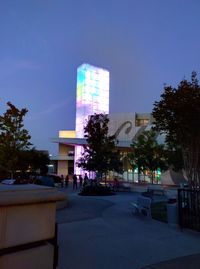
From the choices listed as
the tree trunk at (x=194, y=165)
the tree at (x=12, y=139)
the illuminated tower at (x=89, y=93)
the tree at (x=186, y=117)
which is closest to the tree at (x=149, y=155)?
the tree at (x=12, y=139)

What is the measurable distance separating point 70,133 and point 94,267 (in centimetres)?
8073

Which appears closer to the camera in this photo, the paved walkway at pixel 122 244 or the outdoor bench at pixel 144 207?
the paved walkway at pixel 122 244

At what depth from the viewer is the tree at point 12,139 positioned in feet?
76.1

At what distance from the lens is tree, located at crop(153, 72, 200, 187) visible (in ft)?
40.1

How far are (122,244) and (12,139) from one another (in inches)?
705

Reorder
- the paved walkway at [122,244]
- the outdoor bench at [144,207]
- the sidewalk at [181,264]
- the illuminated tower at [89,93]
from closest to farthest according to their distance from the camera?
the sidewalk at [181,264]
the paved walkway at [122,244]
the outdoor bench at [144,207]
the illuminated tower at [89,93]

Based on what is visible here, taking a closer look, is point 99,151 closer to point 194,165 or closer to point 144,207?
point 144,207

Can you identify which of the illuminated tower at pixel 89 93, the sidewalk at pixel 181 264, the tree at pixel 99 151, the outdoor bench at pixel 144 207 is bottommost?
the sidewalk at pixel 181 264

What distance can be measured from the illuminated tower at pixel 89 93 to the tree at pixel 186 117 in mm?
60451

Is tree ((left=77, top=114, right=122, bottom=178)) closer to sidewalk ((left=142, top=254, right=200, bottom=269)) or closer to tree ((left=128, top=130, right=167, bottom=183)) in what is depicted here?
tree ((left=128, top=130, right=167, bottom=183))

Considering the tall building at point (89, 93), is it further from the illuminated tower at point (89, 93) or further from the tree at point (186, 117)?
the tree at point (186, 117)

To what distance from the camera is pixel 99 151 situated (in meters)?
25.4

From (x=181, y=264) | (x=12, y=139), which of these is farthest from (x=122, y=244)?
(x=12, y=139)

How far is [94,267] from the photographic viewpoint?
5.68m
